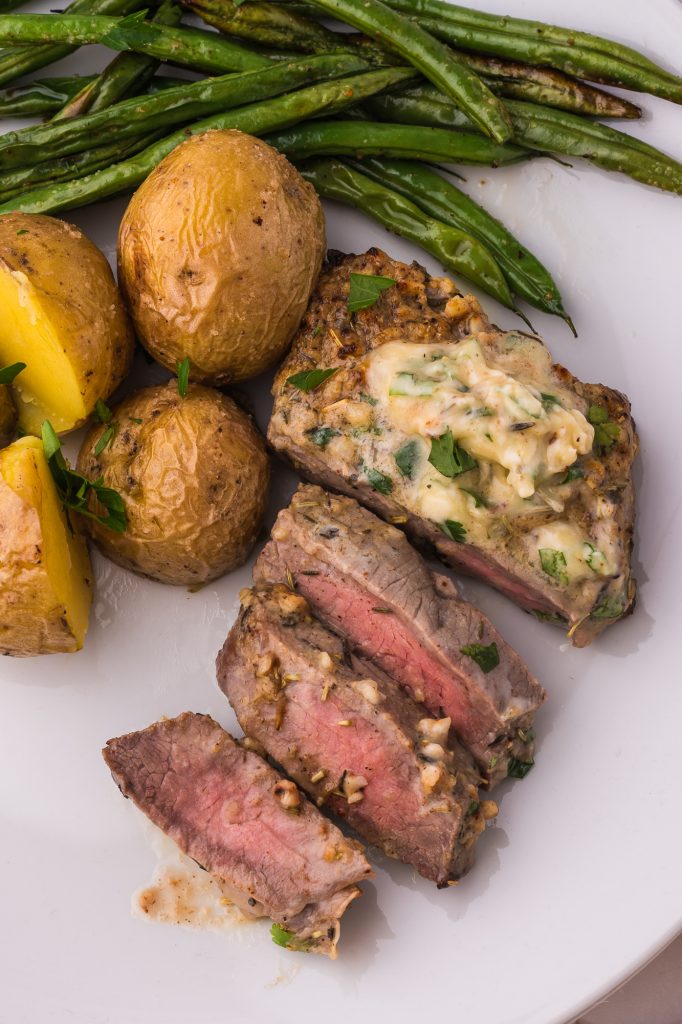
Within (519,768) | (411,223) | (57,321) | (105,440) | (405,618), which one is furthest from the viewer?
(411,223)

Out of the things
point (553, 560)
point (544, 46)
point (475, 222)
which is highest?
point (544, 46)

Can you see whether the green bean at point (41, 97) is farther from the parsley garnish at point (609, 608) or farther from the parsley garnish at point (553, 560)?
the parsley garnish at point (609, 608)

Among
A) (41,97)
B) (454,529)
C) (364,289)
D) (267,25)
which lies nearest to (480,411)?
(454,529)

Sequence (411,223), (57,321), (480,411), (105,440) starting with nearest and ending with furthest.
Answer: (480,411), (57,321), (105,440), (411,223)

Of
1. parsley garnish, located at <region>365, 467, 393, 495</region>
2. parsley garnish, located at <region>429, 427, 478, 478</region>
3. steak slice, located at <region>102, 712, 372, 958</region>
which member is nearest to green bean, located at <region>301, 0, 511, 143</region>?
parsley garnish, located at <region>429, 427, 478, 478</region>

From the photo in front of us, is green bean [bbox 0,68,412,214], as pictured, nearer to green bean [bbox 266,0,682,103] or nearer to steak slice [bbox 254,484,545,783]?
green bean [bbox 266,0,682,103]

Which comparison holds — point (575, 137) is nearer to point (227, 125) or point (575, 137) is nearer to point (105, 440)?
point (227, 125)

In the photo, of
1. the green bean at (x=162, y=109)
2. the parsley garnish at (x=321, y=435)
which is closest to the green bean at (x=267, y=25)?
the green bean at (x=162, y=109)
